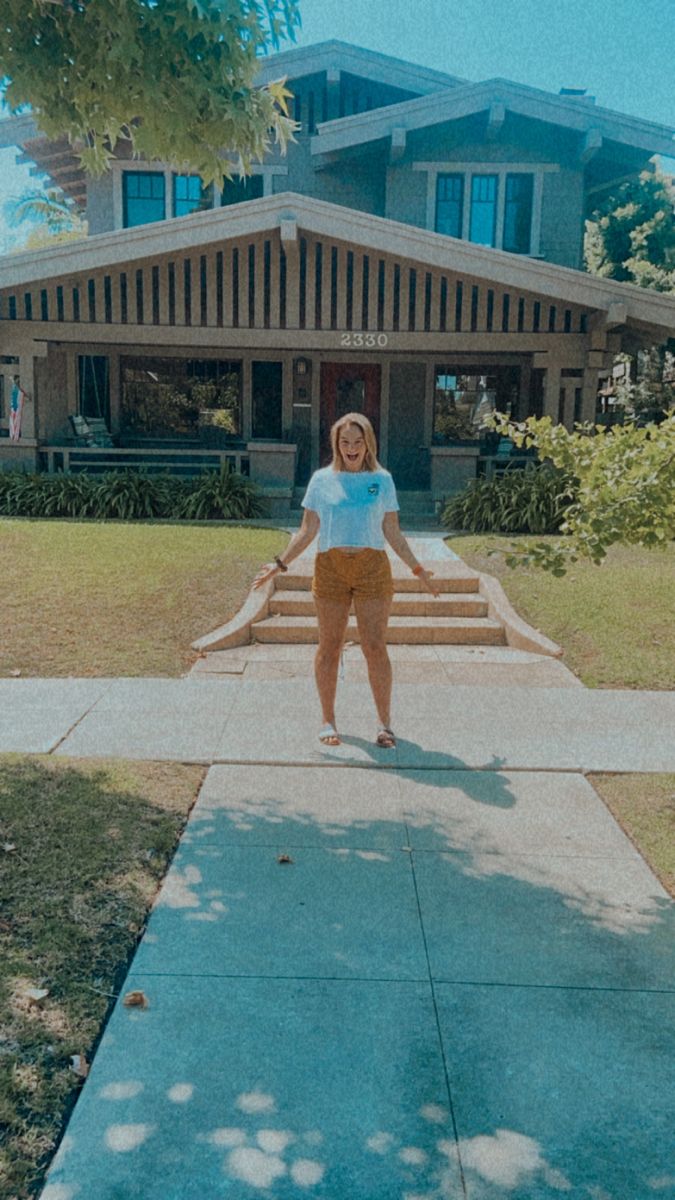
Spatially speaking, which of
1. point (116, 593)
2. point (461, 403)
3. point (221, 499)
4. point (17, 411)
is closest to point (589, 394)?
point (461, 403)

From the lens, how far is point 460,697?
6898 millimetres

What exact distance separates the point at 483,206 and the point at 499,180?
52cm

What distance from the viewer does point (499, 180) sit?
17031 millimetres

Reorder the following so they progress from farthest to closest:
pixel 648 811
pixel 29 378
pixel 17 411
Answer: pixel 17 411 < pixel 29 378 < pixel 648 811

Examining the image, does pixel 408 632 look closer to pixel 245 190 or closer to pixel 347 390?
pixel 347 390

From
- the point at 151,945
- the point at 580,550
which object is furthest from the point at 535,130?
the point at 151,945

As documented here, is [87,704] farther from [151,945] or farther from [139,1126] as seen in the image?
[139,1126]

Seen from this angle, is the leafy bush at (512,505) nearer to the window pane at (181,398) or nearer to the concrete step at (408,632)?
the concrete step at (408,632)

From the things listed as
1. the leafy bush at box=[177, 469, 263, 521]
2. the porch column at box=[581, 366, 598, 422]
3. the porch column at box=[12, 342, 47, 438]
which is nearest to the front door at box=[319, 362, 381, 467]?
the leafy bush at box=[177, 469, 263, 521]

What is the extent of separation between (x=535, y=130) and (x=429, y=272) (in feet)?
15.3

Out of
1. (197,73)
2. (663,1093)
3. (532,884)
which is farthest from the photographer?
(197,73)

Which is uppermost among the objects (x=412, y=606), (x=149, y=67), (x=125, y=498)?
(x=149, y=67)

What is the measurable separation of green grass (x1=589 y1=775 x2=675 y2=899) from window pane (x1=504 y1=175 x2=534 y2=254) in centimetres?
1401

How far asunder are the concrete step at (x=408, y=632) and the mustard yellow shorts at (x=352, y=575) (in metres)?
2.80
